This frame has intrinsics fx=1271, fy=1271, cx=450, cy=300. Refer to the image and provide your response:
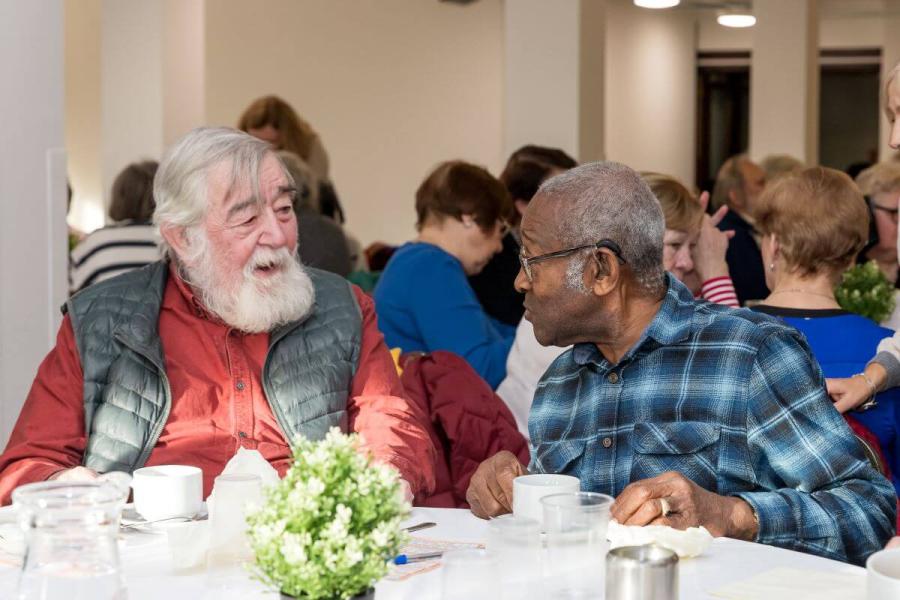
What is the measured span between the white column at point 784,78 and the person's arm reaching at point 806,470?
7.80 metres

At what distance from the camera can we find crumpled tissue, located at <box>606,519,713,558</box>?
1.91 metres

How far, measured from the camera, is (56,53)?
3.80 m

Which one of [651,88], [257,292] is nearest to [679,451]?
[257,292]

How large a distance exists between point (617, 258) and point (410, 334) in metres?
2.16

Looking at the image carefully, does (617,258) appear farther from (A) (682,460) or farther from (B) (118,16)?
(B) (118,16)

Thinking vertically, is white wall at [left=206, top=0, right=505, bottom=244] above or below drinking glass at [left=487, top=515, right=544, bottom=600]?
above

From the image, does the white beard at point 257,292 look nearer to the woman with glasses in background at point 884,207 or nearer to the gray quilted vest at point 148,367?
the gray quilted vest at point 148,367

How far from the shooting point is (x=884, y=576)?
1.45 meters

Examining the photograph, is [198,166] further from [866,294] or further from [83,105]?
[83,105]

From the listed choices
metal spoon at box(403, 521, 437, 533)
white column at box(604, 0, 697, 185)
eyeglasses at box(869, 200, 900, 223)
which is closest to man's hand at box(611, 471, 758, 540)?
metal spoon at box(403, 521, 437, 533)

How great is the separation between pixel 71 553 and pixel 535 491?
0.76m

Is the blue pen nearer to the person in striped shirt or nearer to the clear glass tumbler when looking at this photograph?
the clear glass tumbler

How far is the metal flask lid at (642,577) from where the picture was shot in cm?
149

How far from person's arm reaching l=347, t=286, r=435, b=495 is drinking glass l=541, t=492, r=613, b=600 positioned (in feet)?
3.57
